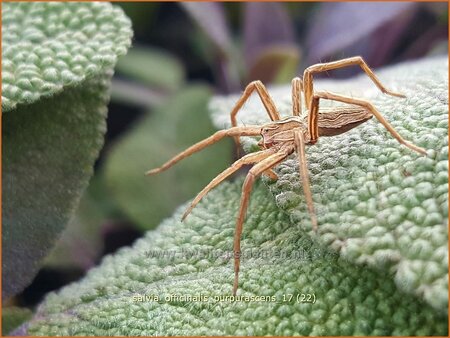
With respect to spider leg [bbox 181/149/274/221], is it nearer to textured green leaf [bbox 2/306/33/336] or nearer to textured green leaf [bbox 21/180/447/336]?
textured green leaf [bbox 21/180/447/336]

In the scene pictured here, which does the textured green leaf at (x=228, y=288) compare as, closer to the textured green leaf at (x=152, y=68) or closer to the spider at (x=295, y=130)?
the spider at (x=295, y=130)

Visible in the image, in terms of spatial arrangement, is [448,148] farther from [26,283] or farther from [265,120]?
[26,283]

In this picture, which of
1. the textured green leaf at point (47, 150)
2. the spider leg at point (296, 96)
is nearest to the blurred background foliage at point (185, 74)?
the textured green leaf at point (47, 150)

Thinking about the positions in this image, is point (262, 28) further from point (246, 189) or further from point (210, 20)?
point (246, 189)

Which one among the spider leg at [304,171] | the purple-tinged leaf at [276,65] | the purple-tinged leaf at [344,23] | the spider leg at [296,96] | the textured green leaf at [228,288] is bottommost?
the textured green leaf at [228,288]

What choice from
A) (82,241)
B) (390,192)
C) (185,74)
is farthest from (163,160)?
(390,192)

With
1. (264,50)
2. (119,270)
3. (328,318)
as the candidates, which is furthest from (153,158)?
(328,318)
